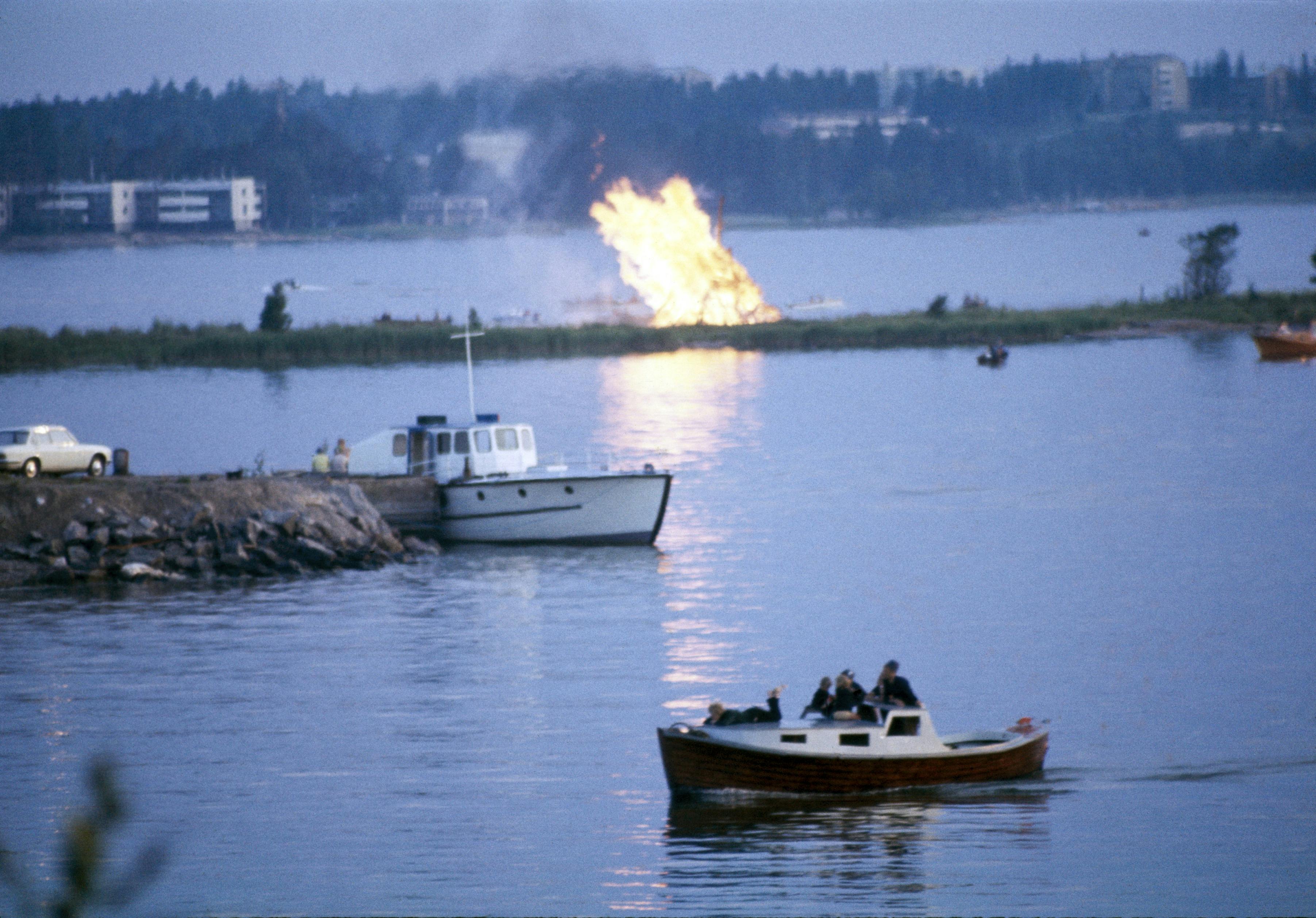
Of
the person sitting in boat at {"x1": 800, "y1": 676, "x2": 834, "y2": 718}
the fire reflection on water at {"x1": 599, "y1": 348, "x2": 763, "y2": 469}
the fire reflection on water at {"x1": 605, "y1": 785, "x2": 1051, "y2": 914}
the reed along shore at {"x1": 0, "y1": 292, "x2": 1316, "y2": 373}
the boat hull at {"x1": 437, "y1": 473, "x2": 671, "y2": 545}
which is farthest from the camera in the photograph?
the reed along shore at {"x1": 0, "y1": 292, "x2": 1316, "y2": 373}

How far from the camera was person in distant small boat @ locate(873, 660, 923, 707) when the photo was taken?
29359mm

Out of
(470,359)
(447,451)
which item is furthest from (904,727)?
(470,359)

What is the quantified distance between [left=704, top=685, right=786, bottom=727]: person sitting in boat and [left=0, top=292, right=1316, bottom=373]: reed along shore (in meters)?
88.1

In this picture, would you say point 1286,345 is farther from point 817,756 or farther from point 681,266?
point 817,756

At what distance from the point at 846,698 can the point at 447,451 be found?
2958cm

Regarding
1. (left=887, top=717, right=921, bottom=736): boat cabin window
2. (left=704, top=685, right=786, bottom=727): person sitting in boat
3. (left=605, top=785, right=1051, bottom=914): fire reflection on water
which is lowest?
(left=605, top=785, right=1051, bottom=914): fire reflection on water

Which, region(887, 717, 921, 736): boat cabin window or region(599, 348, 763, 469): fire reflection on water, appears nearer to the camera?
region(887, 717, 921, 736): boat cabin window

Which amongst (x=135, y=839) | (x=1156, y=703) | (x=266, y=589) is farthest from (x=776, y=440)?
(x=135, y=839)

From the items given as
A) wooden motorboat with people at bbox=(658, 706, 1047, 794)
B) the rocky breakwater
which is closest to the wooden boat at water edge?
the rocky breakwater

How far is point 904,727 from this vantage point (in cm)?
2928

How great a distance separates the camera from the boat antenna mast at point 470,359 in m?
55.5

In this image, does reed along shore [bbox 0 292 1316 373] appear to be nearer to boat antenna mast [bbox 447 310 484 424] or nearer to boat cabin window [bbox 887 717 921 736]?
boat antenna mast [bbox 447 310 484 424]

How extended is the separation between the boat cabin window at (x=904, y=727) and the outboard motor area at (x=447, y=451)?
2832 centimetres

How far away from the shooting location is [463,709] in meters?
37.4
